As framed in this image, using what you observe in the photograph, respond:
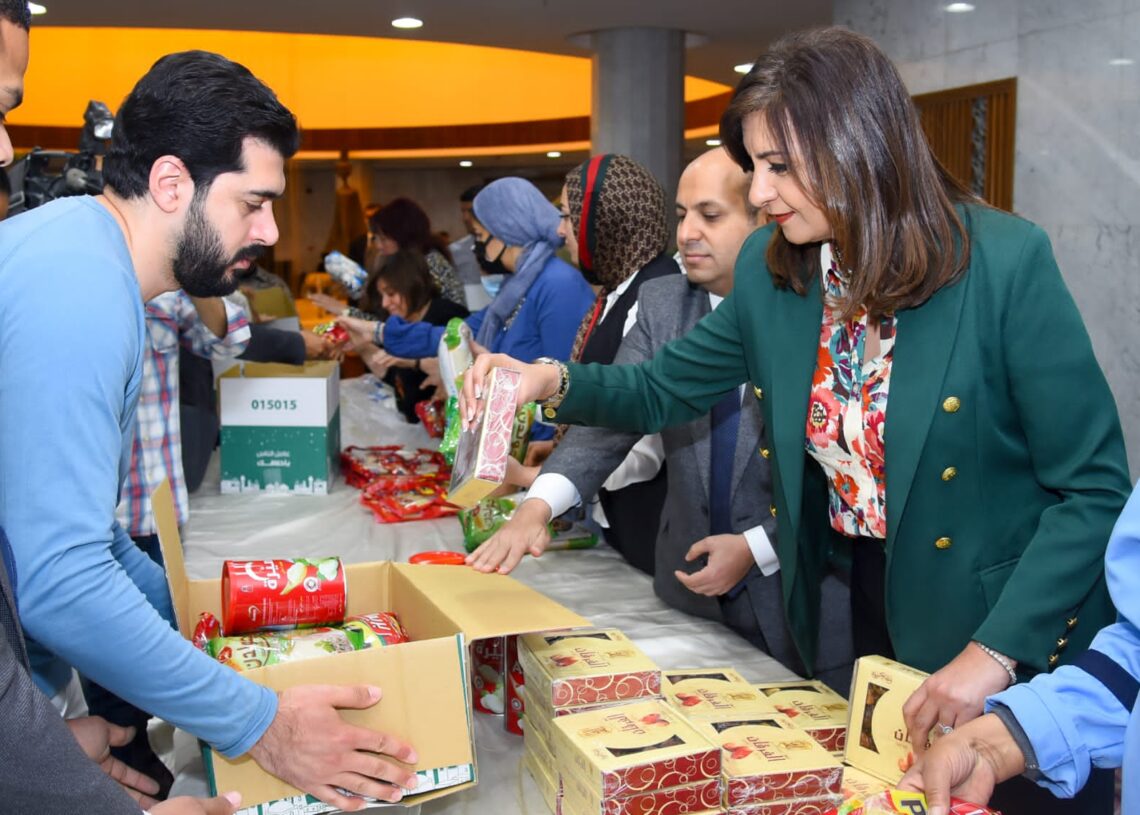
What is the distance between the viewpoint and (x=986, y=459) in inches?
55.5

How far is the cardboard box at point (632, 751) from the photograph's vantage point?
1.13 m

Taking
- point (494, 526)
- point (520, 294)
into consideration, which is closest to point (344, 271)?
point (520, 294)

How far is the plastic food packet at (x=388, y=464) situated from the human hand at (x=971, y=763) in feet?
6.75

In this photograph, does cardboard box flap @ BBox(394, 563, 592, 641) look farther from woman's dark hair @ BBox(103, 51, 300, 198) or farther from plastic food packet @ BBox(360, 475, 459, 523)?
plastic food packet @ BBox(360, 475, 459, 523)

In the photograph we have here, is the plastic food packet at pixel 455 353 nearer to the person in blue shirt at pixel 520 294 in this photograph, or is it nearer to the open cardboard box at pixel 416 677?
the person in blue shirt at pixel 520 294

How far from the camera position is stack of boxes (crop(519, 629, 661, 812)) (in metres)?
1.31

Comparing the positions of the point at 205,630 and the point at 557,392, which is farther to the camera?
the point at 557,392

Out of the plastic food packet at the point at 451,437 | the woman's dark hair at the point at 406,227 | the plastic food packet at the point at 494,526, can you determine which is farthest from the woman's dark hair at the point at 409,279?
the plastic food packet at the point at 451,437

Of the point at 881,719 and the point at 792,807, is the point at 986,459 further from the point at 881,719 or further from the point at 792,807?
the point at 792,807

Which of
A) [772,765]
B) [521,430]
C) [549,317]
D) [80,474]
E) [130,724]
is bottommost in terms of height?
[130,724]

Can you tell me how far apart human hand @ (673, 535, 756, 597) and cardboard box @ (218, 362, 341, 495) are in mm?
1524

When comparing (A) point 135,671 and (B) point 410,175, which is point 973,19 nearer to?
(A) point 135,671

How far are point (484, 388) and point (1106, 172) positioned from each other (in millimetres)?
3681

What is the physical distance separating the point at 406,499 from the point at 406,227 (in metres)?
2.90
